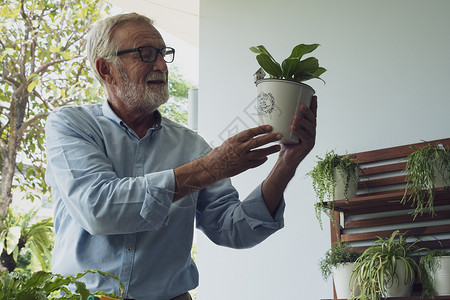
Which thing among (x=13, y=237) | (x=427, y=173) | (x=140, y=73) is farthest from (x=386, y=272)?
(x=13, y=237)

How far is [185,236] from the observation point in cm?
149

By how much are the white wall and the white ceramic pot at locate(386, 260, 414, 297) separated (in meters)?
0.50

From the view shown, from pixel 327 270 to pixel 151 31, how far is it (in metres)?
1.67

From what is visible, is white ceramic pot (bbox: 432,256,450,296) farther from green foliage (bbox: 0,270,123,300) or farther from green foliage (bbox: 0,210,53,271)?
green foliage (bbox: 0,210,53,271)

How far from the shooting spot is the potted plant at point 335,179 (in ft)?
9.29

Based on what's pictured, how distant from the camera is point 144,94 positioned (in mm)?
1582

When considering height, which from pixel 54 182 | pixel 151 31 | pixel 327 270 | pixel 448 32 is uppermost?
pixel 448 32

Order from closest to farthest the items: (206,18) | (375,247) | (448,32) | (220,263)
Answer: (375,247)
(448,32)
(220,263)
(206,18)

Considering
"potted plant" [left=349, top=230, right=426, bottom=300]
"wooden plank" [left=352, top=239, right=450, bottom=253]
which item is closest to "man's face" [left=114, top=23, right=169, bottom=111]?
"potted plant" [left=349, top=230, right=426, bottom=300]

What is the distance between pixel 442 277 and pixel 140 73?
165 cm

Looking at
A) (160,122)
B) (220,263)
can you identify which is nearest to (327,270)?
(220,263)

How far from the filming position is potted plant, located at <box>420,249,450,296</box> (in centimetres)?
248

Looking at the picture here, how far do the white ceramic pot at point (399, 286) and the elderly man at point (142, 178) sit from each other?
1.25m

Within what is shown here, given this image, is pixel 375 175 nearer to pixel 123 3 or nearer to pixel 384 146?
pixel 384 146
